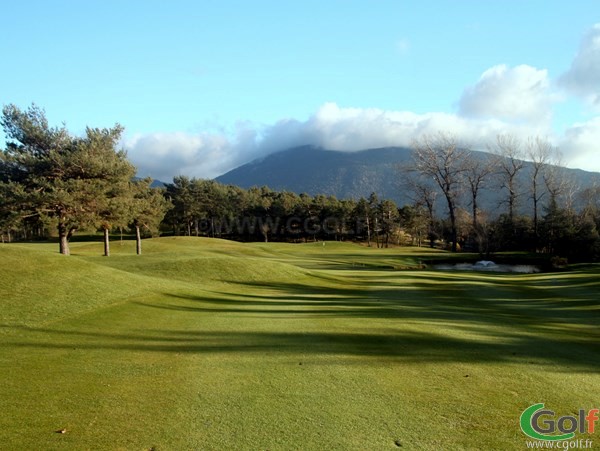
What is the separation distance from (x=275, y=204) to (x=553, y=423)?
105 meters

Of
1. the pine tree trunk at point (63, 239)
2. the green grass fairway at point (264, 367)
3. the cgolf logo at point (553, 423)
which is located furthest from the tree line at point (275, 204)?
the cgolf logo at point (553, 423)

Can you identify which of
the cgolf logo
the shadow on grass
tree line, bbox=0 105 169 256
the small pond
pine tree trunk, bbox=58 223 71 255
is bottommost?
the small pond

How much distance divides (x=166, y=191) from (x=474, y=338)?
3941 inches

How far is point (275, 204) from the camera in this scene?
363 feet

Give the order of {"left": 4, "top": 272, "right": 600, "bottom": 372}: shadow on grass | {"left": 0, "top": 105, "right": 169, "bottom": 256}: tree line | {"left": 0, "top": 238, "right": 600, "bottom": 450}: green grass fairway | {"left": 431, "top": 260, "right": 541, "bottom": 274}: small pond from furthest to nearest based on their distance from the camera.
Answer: {"left": 431, "top": 260, "right": 541, "bottom": 274}: small pond → {"left": 0, "top": 105, "right": 169, "bottom": 256}: tree line → {"left": 4, "top": 272, "right": 600, "bottom": 372}: shadow on grass → {"left": 0, "top": 238, "right": 600, "bottom": 450}: green grass fairway

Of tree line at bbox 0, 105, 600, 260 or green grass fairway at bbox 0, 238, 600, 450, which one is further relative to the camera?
tree line at bbox 0, 105, 600, 260

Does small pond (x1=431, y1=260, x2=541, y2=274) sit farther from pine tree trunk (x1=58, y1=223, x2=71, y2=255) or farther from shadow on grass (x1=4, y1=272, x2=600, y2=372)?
pine tree trunk (x1=58, y1=223, x2=71, y2=255)

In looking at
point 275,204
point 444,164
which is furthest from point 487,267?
point 275,204

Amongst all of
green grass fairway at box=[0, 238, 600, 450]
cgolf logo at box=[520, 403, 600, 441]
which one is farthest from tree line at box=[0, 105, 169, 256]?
cgolf logo at box=[520, 403, 600, 441]

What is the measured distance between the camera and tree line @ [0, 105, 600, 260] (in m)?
32.4

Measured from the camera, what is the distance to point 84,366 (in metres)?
8.01

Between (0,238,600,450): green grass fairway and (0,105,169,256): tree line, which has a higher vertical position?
(0,105,169,256): tree line

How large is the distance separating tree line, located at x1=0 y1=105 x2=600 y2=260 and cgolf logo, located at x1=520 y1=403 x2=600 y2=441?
102ft

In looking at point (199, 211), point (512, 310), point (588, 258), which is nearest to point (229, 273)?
point (512, 310)
